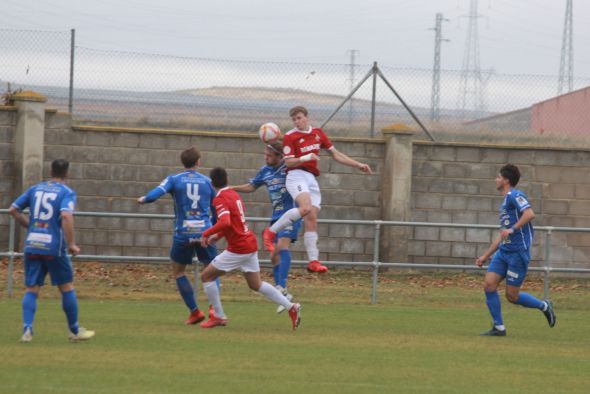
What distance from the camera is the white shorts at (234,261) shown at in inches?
472

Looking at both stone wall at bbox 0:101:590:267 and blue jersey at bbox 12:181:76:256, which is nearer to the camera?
blue jersey at bbox 12:181:76:256

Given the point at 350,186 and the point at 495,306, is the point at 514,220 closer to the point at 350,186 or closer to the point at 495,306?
the point at 495,306

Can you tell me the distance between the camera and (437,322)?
1425cm

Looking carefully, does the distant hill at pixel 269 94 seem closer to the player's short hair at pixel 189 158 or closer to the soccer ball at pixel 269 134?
the soccer ball at pixel 269 134

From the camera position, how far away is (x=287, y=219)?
13.3 metres

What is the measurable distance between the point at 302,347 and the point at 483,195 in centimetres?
976

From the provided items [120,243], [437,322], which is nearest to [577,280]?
[437,322]

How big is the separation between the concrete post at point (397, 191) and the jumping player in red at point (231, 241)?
7400mm

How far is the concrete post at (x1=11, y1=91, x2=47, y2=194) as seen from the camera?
737 inches

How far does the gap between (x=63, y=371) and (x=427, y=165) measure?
1197cm

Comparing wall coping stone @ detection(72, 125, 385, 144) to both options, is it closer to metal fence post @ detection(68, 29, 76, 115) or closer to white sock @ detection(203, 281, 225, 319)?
metal fence post @ detection(68, 29, 76, 115)

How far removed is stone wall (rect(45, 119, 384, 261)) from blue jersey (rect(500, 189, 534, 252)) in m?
7.34

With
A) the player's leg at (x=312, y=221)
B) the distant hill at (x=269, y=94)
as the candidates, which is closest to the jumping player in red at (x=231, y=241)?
the player's leg at (x=312, y=221)

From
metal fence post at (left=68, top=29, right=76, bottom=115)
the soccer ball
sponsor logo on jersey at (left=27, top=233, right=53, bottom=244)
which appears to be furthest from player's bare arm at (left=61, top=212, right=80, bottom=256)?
metal fence post at (left=68, top=29, right=76, bottom=115)
